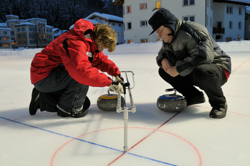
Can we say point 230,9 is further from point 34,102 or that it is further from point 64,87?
point 34,102

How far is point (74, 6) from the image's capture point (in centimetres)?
8244

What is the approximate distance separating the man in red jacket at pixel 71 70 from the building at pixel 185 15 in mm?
21872

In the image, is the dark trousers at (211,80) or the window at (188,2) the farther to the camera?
the window at (188,2)

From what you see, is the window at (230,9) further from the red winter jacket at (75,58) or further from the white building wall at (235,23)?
the red winter jacket at (75,58)

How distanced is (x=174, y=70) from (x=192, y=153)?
2.98 ft

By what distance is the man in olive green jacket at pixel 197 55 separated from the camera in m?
1.89

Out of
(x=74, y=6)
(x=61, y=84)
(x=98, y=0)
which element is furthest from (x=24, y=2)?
(x=61, y=84)

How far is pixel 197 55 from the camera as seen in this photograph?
1.90 m

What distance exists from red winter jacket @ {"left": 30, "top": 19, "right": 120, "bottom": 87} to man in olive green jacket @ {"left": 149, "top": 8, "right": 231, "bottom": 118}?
0.61m

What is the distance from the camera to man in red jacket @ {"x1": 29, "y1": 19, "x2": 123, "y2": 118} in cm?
176

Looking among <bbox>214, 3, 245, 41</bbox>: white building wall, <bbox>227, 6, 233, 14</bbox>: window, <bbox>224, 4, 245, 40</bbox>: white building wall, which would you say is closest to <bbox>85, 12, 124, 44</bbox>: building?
<bbox>214, 3, 245, 41</bbox>: white building wall

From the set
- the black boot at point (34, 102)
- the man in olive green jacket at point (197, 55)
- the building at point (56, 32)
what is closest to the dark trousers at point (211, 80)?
the man in olive green jacket at point (197, 55)

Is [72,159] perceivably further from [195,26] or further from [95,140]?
[195,26]

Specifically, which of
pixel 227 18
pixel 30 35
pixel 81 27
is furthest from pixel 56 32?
pixel 81 27
